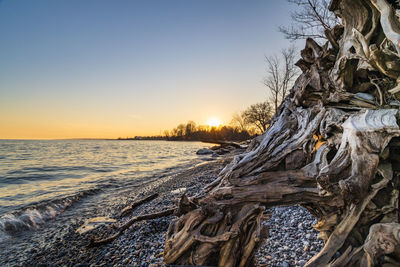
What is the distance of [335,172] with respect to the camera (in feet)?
6.68

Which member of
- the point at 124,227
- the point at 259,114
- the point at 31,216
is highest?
the point at 259,114

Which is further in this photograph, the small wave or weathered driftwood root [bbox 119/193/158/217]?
weathered driftwood root [bbox 119/193/158/217]

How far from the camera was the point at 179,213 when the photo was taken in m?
2.72

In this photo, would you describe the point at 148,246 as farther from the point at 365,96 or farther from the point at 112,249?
the point at 365,96

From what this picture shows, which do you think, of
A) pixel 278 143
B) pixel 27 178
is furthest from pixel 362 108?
pixel 27 178

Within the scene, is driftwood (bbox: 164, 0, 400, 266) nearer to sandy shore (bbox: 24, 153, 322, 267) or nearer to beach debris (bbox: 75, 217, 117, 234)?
sandy shore (bbox: 24, 153, 322, 267)

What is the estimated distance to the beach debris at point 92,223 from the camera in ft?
16.4

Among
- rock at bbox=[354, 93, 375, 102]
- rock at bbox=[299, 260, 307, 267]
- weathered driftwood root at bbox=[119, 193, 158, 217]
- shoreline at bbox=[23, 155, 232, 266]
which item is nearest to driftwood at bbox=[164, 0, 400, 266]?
rock at bbox=[354, 93, 375, 102]

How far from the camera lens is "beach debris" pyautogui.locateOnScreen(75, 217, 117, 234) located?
500cm

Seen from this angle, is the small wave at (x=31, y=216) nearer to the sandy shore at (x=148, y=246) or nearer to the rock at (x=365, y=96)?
the sandy shore at (x=148, y=246)

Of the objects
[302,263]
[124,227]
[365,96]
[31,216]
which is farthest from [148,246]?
[31,216]

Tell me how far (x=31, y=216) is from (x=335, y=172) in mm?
8949

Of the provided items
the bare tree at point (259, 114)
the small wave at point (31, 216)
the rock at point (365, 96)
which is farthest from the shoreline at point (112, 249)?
the bare tree at point (259, 114)

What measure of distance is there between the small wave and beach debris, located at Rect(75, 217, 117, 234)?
184 centimetres
